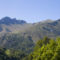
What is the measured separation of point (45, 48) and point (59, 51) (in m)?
7.34

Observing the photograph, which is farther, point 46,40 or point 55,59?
point 46,40

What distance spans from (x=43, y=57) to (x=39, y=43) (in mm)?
22899

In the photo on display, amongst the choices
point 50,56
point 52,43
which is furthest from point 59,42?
point 50,56

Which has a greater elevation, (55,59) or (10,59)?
(55,59)

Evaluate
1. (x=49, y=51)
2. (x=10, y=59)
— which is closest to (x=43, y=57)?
(x=49, y=51)

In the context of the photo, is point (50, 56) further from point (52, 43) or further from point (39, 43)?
point (39, 43)

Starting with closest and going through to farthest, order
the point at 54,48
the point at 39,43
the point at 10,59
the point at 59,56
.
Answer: the point at 59,56 → the point at 54,48 → the point at 39,43 → the point at 10,59

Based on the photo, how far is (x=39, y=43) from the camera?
225ft

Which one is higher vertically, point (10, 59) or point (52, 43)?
point (52, 43)

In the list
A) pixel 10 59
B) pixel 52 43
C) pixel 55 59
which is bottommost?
pixel 10 59

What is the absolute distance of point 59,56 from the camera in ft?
135

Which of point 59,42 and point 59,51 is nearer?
point 59,51

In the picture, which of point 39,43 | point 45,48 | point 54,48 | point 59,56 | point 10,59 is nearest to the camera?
point 59,56

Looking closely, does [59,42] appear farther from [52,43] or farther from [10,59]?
[10,59]
